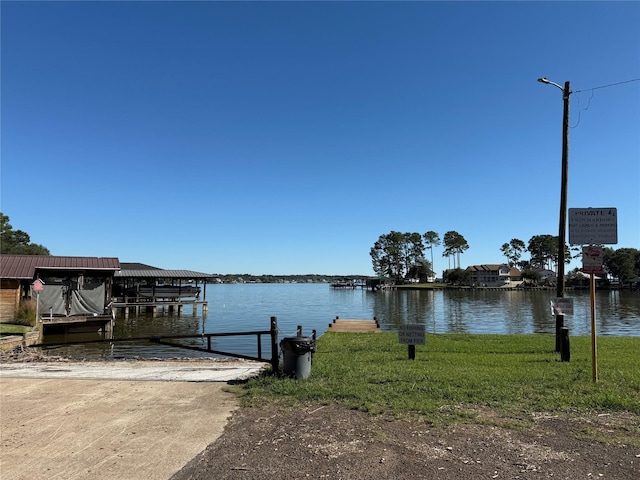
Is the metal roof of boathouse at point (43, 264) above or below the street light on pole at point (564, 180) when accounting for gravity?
below

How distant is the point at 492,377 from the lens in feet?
25.2

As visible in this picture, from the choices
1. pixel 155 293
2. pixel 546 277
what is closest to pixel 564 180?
pixel 155 293

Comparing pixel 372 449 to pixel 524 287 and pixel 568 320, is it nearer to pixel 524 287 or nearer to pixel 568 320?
pixel 568 320

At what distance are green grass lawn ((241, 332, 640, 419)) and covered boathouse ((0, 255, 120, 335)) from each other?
19.5m

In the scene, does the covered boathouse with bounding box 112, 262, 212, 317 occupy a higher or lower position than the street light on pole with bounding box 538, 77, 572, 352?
lower

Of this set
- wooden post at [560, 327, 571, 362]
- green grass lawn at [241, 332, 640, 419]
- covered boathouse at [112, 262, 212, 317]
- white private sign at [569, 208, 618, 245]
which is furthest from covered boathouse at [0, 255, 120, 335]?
white private sign at [569, 208, 618, 245]

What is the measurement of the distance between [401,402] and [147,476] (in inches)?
136

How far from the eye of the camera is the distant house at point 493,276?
389ft

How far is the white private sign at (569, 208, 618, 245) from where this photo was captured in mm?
7371

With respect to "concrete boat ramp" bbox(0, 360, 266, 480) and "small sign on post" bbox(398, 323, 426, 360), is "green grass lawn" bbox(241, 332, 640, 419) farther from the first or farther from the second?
"concrete boat ramp" bbox(0, 360, 266, 480)

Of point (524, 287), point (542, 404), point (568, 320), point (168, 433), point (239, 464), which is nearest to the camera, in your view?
point (239, 464)

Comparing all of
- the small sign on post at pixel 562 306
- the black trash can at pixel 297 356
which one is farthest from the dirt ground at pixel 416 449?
the small sign on post at pixel 562 306

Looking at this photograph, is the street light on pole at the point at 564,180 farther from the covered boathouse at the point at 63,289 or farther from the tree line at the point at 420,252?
the tree line at the point at 420,252

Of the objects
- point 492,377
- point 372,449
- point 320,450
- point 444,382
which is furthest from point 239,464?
point 492,377
